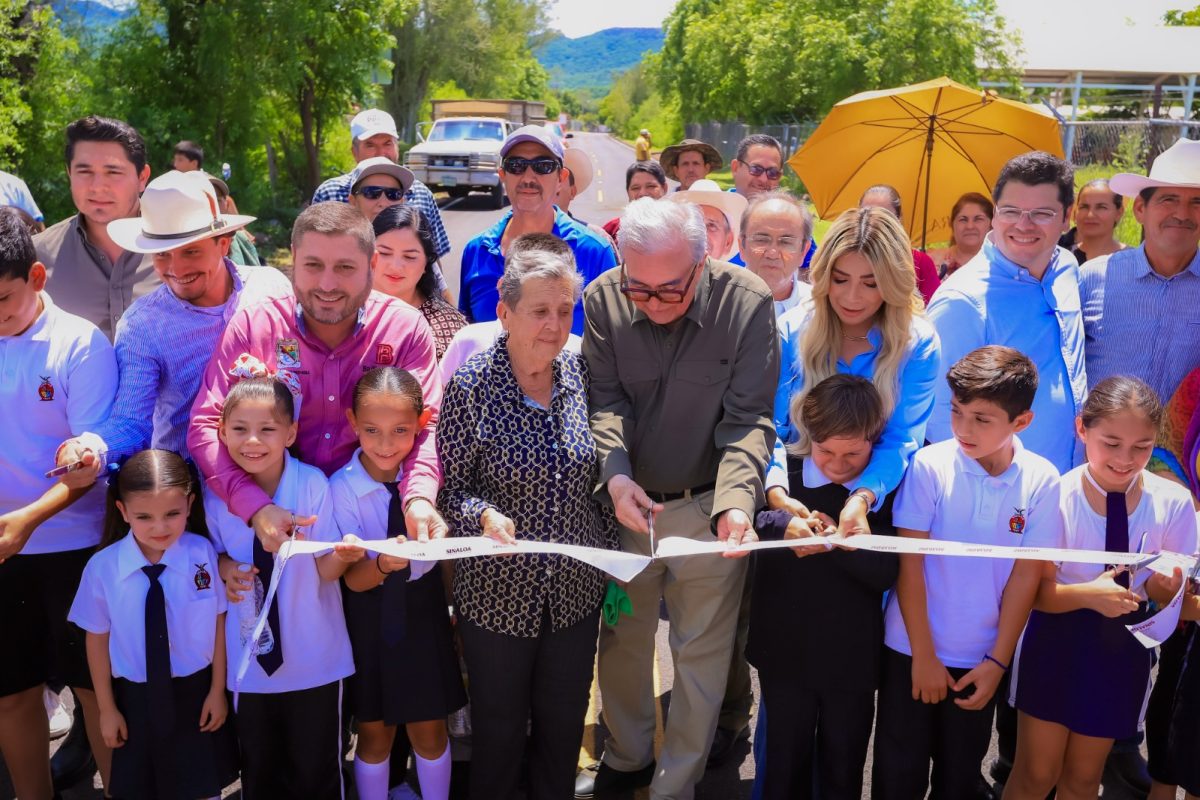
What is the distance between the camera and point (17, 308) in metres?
3.52

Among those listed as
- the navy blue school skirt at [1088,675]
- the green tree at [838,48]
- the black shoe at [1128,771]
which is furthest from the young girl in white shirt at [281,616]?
the green tree at [838,48]

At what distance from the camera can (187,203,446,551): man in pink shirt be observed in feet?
11.0

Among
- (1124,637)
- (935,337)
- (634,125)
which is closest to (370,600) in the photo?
(935,337)

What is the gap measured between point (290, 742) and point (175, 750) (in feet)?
1.29

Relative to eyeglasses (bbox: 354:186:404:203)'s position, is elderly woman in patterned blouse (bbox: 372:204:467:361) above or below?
below

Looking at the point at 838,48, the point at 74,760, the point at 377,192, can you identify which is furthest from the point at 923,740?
the point at 838,48

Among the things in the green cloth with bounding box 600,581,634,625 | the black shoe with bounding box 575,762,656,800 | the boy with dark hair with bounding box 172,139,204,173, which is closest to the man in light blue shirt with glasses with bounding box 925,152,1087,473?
the green cloth with bounding box 600,581,634,625

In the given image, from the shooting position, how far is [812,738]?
3523 millimetres

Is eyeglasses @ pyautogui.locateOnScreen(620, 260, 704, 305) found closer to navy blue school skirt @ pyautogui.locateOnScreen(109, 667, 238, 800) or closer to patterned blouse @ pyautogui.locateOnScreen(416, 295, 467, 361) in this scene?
patterned blouse @ pyautogui.locateOnScreen(416, 295, 467, 361)

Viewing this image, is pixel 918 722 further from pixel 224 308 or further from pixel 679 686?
pixel 224 308

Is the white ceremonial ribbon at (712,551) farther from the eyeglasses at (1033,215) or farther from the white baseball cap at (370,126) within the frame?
the white baseball cap at (370,126)

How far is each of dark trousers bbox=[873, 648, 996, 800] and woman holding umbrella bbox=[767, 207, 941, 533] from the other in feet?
2.28

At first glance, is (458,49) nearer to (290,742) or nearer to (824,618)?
(290,742)

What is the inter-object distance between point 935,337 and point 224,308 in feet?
9.02
